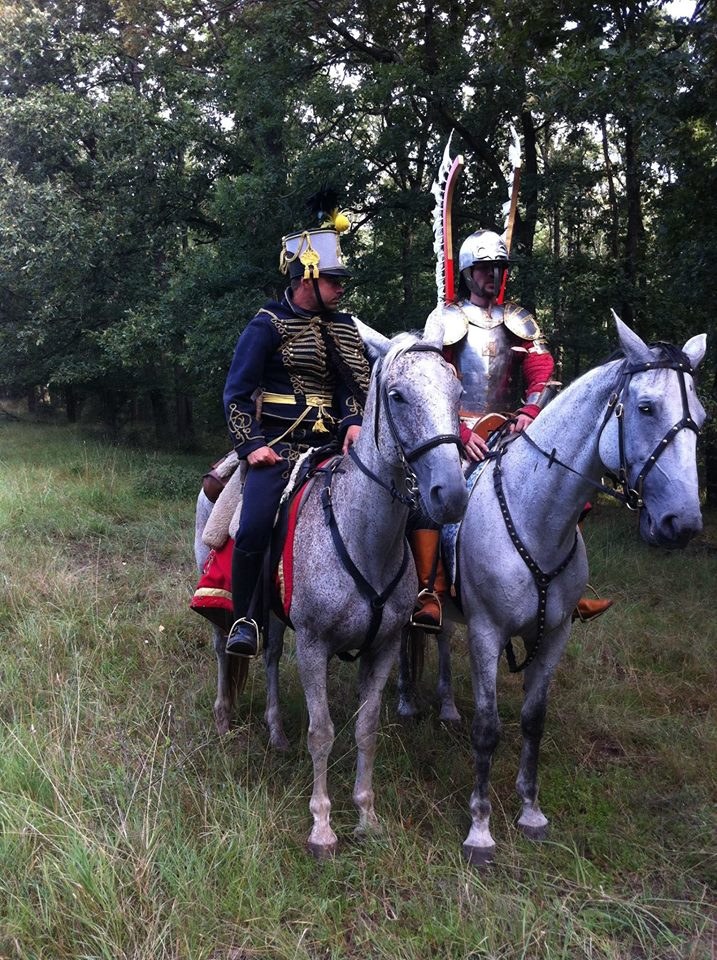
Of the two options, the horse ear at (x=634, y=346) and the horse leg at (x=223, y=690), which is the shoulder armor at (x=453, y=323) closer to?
the horse ear at (x=634, y=346)

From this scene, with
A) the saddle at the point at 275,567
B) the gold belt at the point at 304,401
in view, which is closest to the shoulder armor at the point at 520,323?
the gold belt at the point at 304,401

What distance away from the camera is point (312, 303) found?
388cm

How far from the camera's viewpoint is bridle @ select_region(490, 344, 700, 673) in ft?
9.30

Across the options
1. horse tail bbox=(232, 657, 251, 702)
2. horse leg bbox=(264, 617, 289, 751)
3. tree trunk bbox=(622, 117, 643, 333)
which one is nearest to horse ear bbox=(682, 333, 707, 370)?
horse leg bbox=(264, 617, 289, 751)

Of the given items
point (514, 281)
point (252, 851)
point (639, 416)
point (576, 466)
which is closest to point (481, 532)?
point (576, 466)

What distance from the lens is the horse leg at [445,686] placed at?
4914 mm

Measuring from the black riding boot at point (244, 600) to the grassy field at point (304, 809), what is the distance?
2.12ft

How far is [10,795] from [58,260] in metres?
11.3

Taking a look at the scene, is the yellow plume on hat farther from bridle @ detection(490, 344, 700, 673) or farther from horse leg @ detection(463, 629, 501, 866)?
horse leg @ detection(463, 629, 501, 866)

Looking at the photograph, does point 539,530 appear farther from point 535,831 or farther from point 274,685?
point 274,685

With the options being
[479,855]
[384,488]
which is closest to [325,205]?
[384,488]

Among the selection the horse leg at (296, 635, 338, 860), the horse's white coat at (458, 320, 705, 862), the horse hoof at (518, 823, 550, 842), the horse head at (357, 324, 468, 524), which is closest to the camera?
the horse head at (357, 324, 468, 524)

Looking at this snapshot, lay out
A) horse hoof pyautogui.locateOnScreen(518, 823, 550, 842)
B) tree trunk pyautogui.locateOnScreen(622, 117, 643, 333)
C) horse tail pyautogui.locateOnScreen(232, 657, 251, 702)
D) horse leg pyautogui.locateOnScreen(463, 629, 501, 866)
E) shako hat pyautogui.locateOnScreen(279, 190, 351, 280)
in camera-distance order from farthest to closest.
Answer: tree trunk pyautogui.locateOnScreen(622, 117, 643, 333) < horse tail pyautogui.locateOnScreen(232, 657, 251, 702) < shako hat pyautogui.locateOnScreen(279, 190, 351, 280) < horse hoof pyautogui.locateOnScreen(518, 823, 550, 842) < horse leg pyautogui.locateOnScreen(463, 629, 501, 866)

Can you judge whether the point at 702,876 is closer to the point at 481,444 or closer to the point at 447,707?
the point at 447,707
